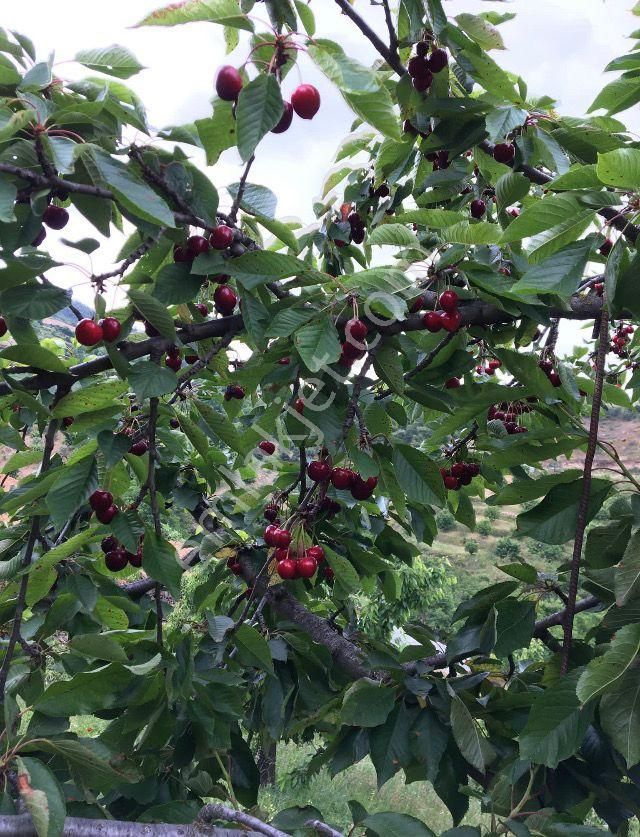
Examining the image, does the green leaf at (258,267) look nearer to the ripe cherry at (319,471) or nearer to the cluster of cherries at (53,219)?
the cluster of cherries at (53,219)

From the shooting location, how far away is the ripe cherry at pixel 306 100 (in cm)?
120

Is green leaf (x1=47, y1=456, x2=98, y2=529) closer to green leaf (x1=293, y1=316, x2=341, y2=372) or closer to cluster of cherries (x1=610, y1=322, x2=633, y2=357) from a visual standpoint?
green leaf (x1=293, y1=316, x2=341, y2=372)

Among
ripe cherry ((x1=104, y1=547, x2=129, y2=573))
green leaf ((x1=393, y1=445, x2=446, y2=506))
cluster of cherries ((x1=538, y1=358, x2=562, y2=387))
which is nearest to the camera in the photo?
green leaf ((x1=393, y1=445, x2=446, y2=506))

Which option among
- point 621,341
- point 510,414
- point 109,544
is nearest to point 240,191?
point 109,544

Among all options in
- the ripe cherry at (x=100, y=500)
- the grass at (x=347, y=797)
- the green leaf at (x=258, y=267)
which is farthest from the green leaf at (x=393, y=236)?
the grass at (x=347, y=797)

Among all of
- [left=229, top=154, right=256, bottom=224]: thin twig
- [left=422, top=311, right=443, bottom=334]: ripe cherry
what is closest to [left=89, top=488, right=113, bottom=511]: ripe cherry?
[left=229, top=154, right=256, bottom=224]: thin twig

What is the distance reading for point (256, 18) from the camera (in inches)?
42.7

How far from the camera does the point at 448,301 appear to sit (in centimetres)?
143

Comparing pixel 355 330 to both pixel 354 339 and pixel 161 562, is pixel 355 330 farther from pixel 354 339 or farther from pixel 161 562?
pixel 161 562

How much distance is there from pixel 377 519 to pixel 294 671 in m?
0.65

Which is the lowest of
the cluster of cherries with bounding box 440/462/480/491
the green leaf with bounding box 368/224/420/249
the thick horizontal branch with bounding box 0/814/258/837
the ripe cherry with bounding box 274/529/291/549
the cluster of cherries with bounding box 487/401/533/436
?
the thick horizontal branch with bounding box 0/814/258/837

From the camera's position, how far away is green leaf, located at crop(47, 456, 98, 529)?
50.5 inches

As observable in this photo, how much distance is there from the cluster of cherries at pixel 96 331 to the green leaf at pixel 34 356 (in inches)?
2.4

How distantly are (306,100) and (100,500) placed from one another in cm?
91
